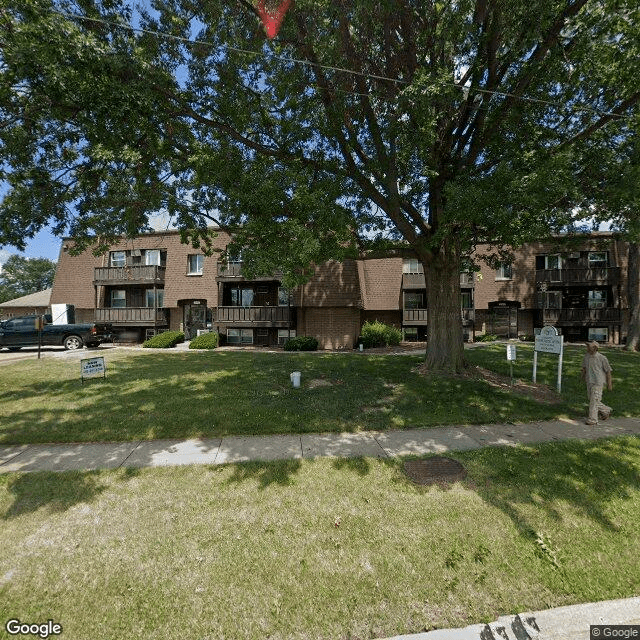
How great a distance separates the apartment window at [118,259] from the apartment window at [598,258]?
3453cm

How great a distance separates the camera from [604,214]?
792 cm

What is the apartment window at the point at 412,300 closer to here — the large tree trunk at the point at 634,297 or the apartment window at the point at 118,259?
the large tree trunk at the point at 634,297

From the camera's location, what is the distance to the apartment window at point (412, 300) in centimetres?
2425

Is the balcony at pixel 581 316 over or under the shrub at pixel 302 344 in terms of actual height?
over

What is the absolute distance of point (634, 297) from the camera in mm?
17891

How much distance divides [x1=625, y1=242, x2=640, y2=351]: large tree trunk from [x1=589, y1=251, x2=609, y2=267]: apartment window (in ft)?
16.7

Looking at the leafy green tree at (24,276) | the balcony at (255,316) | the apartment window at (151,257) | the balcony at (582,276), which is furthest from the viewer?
the leafy green tree at (24,276)

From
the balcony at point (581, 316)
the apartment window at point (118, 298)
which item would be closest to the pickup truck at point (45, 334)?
the apartment window at point (118, 298)

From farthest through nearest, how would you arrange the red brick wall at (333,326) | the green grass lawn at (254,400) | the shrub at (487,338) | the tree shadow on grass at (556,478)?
the shrub at (487,338) < the red brick wall at (333,326) < the green grass lawn at (254,400) < the tree shadow on grass at (556,478)

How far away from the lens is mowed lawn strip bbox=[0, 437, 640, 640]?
8.00 ft

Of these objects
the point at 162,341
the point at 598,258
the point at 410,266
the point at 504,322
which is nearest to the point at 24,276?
the point at 162,341

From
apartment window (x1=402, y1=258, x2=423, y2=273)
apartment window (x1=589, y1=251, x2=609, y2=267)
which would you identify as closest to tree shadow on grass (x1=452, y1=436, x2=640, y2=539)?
apartment window (x1=402, y1=258, x2=423, y2=273)

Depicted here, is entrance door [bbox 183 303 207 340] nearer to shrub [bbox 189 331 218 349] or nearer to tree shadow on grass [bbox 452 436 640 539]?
shrub [bbox 189 331 218 349]

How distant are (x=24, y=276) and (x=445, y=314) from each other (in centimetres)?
8469
